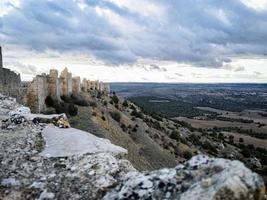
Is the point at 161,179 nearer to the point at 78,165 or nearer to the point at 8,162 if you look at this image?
the point at 78,165

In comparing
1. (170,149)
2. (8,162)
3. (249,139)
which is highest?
(8,162)

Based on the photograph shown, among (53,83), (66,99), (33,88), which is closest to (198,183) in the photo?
(33,88)

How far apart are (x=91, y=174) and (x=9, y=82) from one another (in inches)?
660

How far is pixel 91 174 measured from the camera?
7.76 meters

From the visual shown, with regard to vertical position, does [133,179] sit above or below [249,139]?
above

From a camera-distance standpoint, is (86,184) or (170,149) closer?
(86,184)

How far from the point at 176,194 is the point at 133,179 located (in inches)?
36.6

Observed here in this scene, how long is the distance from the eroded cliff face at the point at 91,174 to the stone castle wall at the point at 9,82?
34.8 feet

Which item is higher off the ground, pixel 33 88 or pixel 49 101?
pixel 33 88

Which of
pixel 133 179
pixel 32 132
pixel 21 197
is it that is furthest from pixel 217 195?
pixel 32 132

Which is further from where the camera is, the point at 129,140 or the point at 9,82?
the point at 129,140

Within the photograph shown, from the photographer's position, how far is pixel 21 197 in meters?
7.32

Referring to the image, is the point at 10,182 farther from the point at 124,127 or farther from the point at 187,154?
the point at 187,154

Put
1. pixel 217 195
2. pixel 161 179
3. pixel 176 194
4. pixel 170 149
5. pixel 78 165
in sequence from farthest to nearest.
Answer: pixel 170 149
pixel 78 165
pixel 161 179
pixel 176 194
pixel 217 195
